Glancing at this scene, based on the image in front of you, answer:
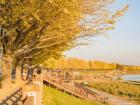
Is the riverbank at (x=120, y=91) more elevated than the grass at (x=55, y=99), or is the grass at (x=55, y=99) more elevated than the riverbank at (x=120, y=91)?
the grass at (x=55, y=99)

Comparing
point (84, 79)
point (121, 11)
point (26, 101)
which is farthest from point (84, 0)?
point (84, 79)

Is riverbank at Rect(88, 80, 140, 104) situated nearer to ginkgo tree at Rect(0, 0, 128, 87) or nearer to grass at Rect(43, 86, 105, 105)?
grass at Rect(43, 86, 105, 105)

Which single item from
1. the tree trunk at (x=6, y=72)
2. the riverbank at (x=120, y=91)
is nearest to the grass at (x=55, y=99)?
the tree trunk at (x=6, y=72)

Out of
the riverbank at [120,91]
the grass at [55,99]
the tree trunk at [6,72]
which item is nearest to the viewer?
the tree trunk at [6,72]

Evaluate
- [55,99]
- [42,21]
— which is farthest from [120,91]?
[42,21]

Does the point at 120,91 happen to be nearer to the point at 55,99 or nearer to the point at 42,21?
the point at 55,99

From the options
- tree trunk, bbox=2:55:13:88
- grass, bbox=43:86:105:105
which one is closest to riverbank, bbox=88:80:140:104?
grass, bbox=43:86:105:105

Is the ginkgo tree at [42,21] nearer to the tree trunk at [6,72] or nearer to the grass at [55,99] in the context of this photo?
the tree trunk at [6,72]

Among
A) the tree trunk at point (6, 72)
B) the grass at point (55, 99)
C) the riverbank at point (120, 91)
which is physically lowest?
the riverbank at point (120, 91)

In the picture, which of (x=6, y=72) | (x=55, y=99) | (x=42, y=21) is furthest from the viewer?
(x=55, y=99)

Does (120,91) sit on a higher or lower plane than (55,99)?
lower

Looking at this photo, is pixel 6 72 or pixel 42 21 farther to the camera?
pixel 6 72

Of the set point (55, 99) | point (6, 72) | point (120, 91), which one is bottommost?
point (120, 91)

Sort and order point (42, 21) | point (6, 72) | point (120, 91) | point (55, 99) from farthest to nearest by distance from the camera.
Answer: point (120, 91), point (55, 99), point (6, 72), point (42, 21)
